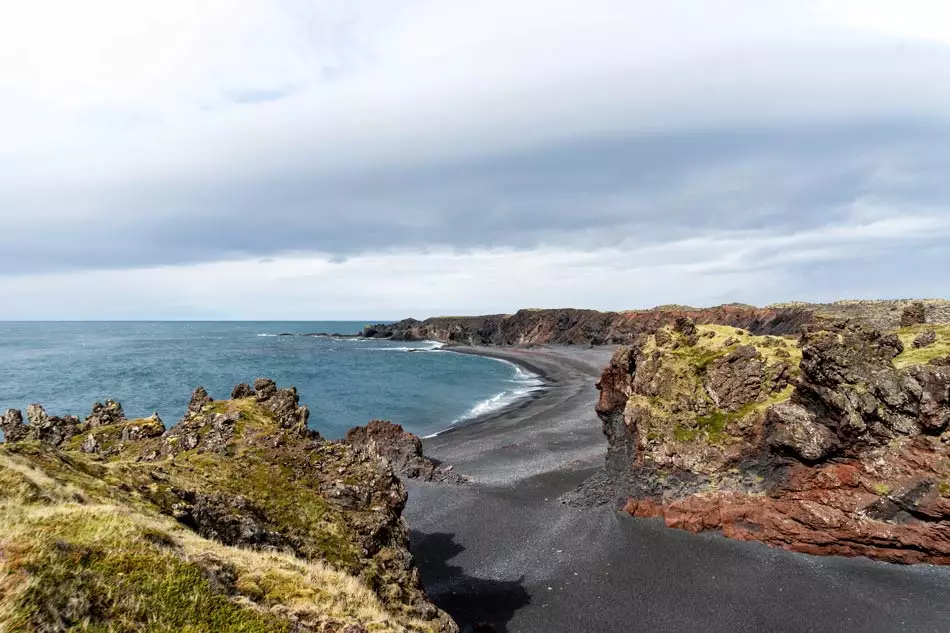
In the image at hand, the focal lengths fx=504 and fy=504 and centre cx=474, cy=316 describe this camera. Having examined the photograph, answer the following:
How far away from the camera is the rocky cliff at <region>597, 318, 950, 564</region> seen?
20172mm

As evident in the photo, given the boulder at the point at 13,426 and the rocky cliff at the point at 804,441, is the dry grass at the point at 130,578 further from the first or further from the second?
the rocky cliff at the point at 804,441

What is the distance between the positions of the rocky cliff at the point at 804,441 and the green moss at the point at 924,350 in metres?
0.07

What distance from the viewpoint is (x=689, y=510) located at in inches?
963

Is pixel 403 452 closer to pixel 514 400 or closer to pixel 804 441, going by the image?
pixel 804 441

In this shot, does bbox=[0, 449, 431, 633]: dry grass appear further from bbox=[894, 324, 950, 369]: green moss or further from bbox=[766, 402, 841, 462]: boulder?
bbox=[894, 324, 950, 369]: green moss

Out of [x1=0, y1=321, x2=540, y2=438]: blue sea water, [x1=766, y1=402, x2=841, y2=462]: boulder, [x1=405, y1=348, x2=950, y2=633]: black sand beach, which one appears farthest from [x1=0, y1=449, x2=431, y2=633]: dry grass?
[x1=0, y1=321, x2=540, y2=438]: blue sea water

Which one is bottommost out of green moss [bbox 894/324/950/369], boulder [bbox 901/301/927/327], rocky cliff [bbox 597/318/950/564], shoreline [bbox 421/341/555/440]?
shoreline [bbox 421/341/555/440]

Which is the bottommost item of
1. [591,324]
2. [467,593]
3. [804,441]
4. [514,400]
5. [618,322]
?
[514,400]

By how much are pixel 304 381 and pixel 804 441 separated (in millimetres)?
84397

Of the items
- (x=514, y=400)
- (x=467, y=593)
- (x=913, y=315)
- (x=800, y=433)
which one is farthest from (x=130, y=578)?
(x=514, y=400)

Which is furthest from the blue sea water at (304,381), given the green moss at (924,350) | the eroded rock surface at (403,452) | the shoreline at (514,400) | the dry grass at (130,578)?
the dry grass at (130,578)

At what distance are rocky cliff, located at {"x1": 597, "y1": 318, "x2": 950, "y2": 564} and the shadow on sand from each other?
29.0 ft

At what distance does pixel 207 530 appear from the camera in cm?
1170

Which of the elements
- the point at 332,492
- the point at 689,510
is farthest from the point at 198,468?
the point at 689,510
